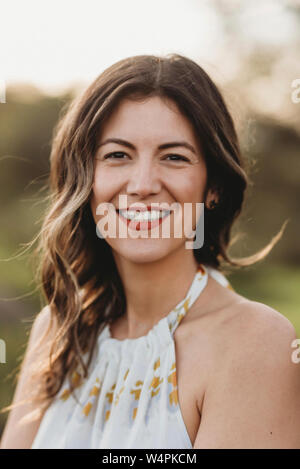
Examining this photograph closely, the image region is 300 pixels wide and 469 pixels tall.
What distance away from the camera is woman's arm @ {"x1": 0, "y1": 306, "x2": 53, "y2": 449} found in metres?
2.73

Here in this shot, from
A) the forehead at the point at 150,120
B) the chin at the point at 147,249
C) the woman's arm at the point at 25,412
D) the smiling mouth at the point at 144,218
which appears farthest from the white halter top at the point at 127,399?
the forehead at the point at 150,120

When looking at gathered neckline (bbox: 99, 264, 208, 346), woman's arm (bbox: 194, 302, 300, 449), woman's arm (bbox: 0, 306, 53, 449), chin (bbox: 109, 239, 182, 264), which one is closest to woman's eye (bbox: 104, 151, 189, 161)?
chin (bbox: 109, 239, 182, 264)

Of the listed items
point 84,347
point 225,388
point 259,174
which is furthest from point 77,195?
point 259,174

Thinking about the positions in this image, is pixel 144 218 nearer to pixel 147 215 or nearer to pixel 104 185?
pixel 147 215

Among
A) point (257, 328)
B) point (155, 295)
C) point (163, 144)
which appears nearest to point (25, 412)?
point (155, 295)

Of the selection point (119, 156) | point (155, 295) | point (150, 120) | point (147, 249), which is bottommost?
point (155, 295)

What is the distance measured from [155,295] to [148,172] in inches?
23.2

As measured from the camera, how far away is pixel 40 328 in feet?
9.88

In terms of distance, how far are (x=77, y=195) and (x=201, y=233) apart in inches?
24.4

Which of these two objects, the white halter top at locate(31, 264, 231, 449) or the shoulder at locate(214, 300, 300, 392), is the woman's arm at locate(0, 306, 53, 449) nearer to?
the white halter top at locate(31, 264, 231, 449)

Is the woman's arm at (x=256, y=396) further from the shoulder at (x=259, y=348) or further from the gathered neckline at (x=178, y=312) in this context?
the gathered neckline at (x=178, y=312)

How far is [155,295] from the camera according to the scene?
2582 millimetres

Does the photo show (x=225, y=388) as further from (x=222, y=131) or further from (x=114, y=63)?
(x=114, y=63)
